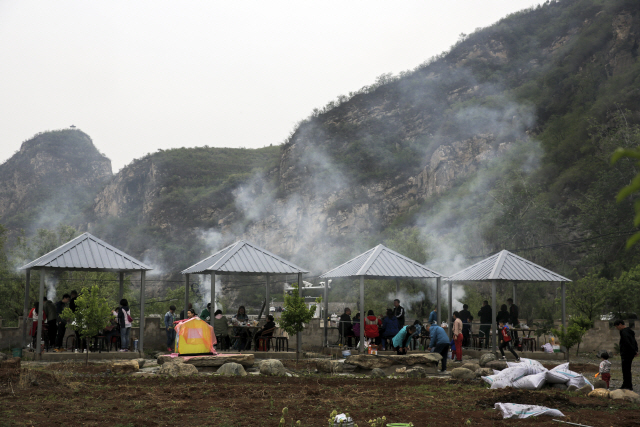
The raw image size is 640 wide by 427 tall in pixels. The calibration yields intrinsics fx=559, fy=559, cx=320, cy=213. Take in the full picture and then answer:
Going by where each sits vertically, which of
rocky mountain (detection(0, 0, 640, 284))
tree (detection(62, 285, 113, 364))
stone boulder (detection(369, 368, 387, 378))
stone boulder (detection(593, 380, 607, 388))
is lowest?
stone boulder (detection(369, 368, 387, 378))

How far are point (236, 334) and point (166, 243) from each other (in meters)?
71.8

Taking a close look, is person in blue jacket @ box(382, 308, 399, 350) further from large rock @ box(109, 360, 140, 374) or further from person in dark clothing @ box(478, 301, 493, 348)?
large rock @ box(109, 360, 140, 374)

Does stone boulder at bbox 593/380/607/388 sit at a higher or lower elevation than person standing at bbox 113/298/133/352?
lower

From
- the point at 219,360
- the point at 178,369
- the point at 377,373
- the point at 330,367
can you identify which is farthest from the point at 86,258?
the point at 377,373

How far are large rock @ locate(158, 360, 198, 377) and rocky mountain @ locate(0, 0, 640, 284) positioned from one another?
84.3 feet

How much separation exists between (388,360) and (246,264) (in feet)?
18.7

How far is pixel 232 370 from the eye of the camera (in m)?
11.8

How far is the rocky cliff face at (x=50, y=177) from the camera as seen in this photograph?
100062 millimetres

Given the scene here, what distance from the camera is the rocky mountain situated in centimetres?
4106

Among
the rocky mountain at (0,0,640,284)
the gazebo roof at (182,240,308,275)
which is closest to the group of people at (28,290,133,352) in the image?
the gazebo roof at (182,240,308,275)

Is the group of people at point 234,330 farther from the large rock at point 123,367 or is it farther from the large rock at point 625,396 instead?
the large rock at point 625,396

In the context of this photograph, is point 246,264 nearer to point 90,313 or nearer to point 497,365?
point 90,313

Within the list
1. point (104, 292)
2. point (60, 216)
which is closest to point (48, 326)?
point (104, 292)

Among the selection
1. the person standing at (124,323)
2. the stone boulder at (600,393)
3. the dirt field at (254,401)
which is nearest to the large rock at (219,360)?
the dirt field at (254,401)
